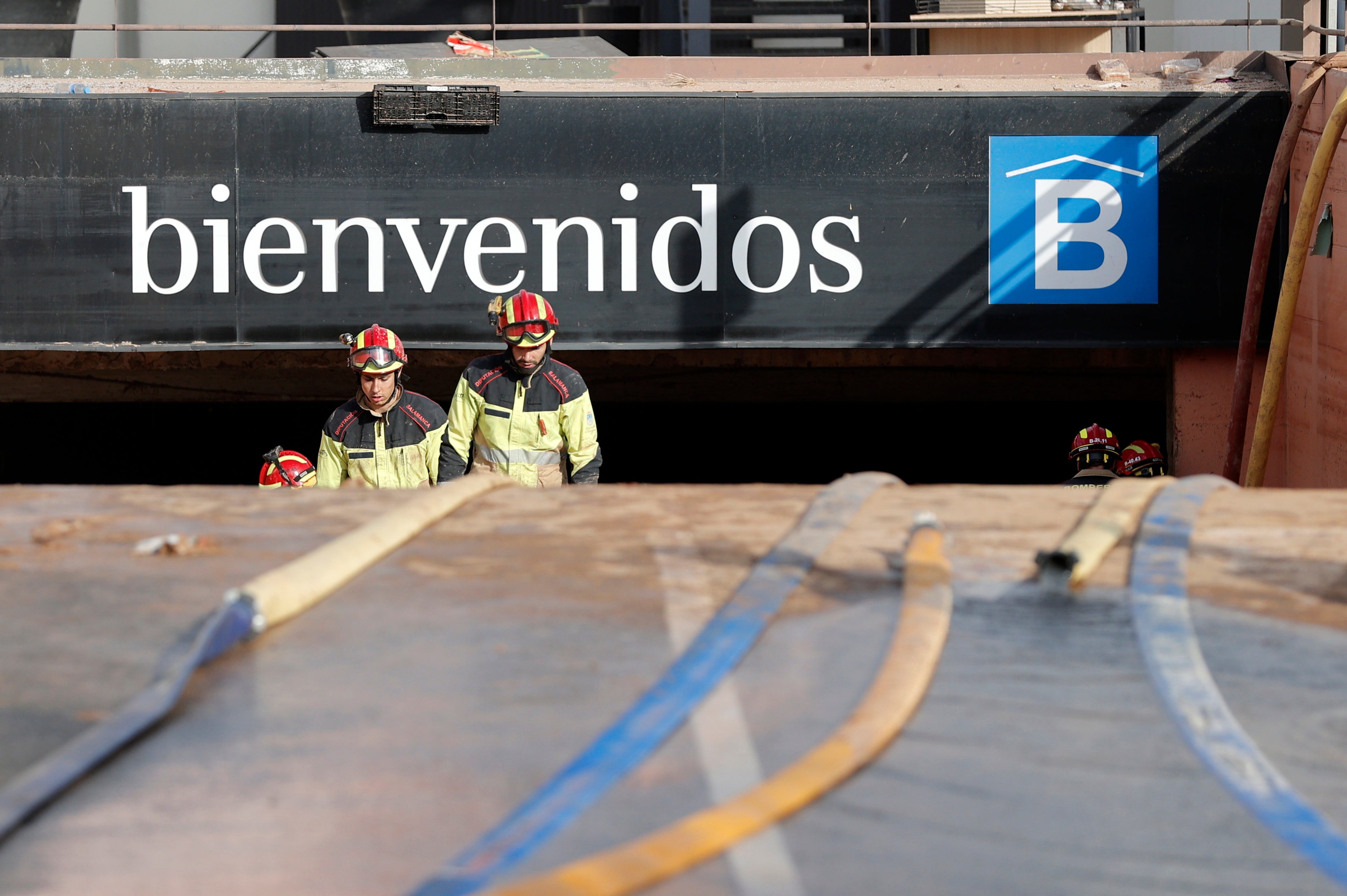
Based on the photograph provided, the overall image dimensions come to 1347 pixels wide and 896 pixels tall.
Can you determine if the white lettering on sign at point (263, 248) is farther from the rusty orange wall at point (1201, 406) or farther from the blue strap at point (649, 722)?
the blue strap at point (649, 722)

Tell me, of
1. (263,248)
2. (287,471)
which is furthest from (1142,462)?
(263,248)

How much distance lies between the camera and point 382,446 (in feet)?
23.9

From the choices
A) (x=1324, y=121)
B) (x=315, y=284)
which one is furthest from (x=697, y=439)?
(x=1324, y=121)

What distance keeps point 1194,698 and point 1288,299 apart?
19.0 ft

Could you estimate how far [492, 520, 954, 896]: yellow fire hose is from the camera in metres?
1.84

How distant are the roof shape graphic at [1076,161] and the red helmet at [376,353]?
4178 mm

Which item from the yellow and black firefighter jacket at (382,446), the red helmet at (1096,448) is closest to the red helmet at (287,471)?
the yellow and black firefighter jacket at (382,446)

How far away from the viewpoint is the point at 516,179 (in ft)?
29.0

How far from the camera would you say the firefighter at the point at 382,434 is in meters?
7.20

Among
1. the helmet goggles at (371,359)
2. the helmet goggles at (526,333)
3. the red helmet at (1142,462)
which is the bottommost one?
the red helmet at (1142,462)

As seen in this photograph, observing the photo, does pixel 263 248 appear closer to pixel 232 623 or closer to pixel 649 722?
pixel 232 623

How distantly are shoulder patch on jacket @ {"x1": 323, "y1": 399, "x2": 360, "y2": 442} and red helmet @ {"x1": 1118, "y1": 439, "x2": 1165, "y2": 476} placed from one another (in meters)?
4.85

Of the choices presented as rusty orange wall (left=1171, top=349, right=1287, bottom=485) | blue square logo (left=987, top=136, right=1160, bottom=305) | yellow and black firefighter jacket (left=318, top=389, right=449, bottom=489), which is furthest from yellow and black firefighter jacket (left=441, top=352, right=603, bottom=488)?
rusty orange wall (left=1171, top=349, right=1287, bottom=485)

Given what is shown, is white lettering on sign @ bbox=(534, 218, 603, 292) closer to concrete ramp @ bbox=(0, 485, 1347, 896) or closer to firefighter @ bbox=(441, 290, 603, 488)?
firefighter @ bbox=(441, 290, 603, 488)
